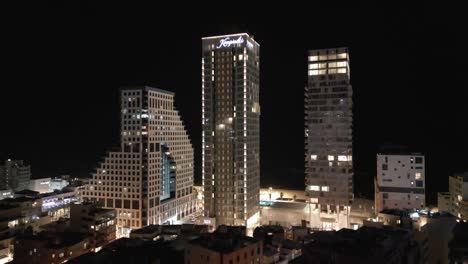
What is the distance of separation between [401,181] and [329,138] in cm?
2226

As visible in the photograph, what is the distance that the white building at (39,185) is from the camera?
138875 millimetres

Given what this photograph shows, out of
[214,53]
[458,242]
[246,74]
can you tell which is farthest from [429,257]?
[214,53]

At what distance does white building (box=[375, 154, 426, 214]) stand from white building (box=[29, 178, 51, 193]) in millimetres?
114586

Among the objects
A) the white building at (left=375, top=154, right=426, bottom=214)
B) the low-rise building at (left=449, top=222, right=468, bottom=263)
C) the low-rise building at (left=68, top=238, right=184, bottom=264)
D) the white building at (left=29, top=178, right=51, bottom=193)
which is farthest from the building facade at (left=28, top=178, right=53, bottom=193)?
the low-rise building at (left=449, top=222, right=468, bottom=263)

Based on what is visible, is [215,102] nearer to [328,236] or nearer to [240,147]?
[240,147]

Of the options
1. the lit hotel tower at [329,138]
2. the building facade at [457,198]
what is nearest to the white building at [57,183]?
the lit hotel tower at [329,138]

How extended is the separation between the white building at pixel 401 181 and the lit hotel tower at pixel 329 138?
11.2 meters

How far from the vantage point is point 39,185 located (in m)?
140

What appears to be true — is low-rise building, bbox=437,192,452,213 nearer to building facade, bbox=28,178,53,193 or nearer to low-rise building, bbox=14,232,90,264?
low-rise building, bbox=14,232,90,264

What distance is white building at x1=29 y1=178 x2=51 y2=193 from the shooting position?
139 m

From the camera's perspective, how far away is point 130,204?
9788 centimetres

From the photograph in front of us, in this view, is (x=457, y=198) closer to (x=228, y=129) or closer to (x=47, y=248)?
(x=228, y=129)

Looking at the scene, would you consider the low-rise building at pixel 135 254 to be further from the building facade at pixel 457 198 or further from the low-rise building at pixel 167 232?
the building facade at pixel 457 198

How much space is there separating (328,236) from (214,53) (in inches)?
2578
